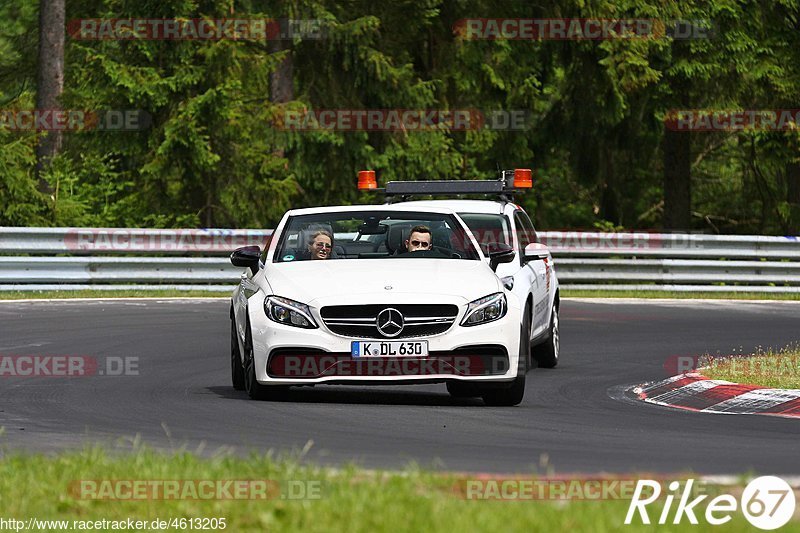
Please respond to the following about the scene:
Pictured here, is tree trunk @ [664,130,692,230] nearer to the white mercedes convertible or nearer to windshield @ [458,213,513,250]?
windshield @ [458,213,513,250]

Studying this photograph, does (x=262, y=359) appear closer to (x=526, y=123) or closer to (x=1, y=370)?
(x=1, y=370)

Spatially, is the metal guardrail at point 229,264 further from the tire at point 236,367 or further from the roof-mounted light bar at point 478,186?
the tire at point 236,367

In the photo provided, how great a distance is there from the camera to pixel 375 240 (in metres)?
14.1

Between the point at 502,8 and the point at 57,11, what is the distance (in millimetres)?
10465

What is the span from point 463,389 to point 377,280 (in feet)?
3.71

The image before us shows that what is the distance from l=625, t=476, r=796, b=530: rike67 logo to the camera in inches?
278

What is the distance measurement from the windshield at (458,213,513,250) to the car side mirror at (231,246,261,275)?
3083 millimetres

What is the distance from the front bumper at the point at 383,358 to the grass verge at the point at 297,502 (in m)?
3.46

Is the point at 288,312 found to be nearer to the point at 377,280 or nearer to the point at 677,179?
the point at 377,280

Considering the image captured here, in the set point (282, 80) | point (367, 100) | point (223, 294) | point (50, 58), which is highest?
point (50, 58)

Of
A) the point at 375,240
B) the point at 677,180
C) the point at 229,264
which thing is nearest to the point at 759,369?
the point at 375,240

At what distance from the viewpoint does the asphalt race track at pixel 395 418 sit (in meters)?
9.62

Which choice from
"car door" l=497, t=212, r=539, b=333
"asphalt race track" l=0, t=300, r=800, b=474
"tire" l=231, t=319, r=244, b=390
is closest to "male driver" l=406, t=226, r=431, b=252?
"car door" l=497, t=212, r=539, b=333

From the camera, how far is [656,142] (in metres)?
41.3
